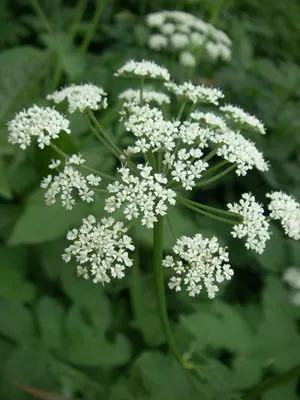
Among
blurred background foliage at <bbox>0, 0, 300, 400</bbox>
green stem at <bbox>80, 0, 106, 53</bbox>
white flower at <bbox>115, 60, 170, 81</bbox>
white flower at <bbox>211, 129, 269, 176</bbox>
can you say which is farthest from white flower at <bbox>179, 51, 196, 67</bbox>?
white flower at <bbox>211, 129, 269, 176</bbox>

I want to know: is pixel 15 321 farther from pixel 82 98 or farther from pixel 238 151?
pixel 238 151

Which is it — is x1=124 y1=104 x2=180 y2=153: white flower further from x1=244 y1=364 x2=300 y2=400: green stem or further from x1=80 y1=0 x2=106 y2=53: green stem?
x1=80 y1=0 x2=106 y2=53: green stem

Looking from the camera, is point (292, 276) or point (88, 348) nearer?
point (88, 348)

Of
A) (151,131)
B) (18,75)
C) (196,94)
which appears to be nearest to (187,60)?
(18,75)

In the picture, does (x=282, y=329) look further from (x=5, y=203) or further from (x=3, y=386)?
(x=5, y=203)

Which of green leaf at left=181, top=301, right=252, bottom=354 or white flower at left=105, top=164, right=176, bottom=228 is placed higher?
white flower at left=105, top=164, right=176, bottom=228

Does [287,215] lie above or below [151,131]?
below

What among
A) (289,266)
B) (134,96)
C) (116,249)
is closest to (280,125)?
(289,266)
